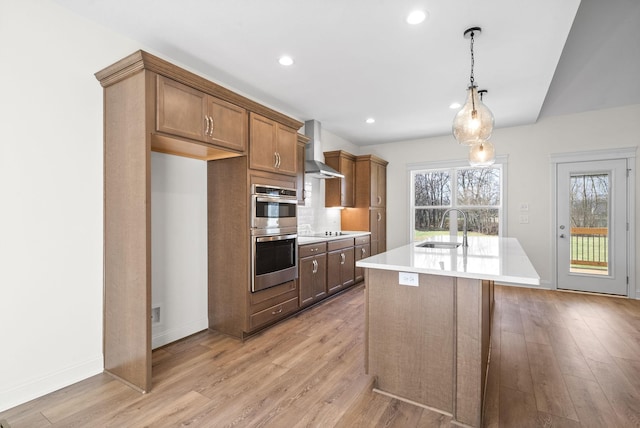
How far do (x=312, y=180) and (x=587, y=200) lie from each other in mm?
4284

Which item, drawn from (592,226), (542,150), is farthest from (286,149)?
(592,226)

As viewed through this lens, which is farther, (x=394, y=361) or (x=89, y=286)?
(x=89, y=286)

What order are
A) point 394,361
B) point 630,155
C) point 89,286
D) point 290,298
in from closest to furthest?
point 394,361, point 89,286, point 290,298, point 630,155

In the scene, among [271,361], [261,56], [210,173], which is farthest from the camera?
[210,173]

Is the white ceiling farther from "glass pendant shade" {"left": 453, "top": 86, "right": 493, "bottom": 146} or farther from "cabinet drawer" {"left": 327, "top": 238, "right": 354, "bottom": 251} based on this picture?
"cabinet drawer" {"left": 327, "top": 238, "right": 354, "bottom": 251}

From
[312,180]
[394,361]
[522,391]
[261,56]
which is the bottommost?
[522,391]

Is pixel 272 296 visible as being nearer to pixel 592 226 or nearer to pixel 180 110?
pixel 180 110

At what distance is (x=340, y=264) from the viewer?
4609 millimetres

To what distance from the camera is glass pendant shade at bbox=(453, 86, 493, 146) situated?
8.31 feet

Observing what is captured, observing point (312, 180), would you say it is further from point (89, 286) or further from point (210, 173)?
point (89, 286)

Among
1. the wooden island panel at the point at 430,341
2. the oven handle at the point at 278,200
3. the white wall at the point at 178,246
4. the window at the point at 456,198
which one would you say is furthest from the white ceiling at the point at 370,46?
the wooden island panel at the point at 430,341

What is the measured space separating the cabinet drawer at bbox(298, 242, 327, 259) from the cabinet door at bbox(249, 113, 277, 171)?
1083 mm

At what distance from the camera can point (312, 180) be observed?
16.9 feet

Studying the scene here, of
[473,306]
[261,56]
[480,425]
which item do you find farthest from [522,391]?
[261,56]
